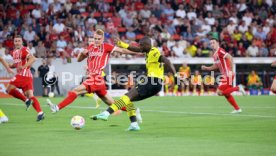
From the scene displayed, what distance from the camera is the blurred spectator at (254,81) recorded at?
3751cm

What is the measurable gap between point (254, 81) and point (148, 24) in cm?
694

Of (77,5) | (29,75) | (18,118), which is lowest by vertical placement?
(18,118)

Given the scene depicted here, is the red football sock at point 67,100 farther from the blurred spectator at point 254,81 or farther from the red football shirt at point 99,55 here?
the blurred spectator at point 254,81

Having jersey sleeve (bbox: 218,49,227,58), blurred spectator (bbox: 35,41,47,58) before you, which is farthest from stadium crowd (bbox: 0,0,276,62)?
jersey sleeve (bbox: 218,49,227,58)

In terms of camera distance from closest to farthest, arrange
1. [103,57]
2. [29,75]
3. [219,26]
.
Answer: [103,57] → [29,75] → [219,26]

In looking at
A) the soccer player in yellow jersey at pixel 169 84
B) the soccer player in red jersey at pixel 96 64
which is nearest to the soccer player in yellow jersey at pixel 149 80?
the soccer player in red jersey at pixel 96 64

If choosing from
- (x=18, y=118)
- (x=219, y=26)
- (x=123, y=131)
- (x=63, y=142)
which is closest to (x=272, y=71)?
(x=219, y=26)

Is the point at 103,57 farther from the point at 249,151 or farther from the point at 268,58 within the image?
the point at 268,58

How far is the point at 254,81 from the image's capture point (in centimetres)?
3766

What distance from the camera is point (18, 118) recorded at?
18.7m

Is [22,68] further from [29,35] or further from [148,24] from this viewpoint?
[148,24]

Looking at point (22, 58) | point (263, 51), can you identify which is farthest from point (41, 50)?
point (22, 58)

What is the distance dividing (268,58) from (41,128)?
24588 mm

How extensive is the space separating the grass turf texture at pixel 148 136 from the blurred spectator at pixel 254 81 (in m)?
18.3
